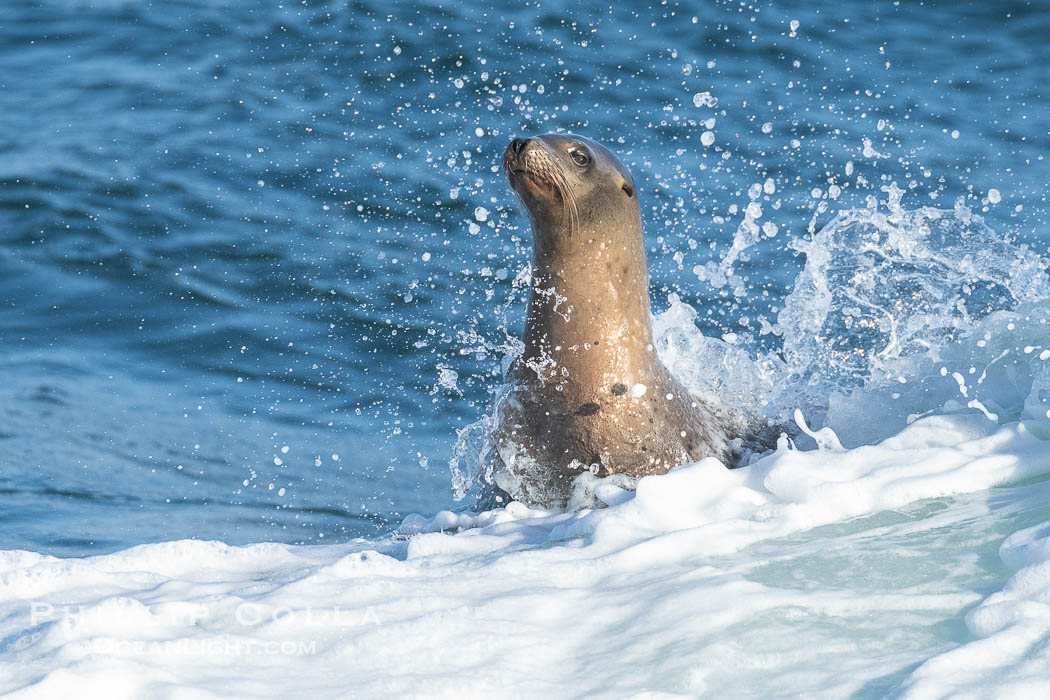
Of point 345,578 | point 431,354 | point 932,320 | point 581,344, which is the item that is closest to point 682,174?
point 431,354

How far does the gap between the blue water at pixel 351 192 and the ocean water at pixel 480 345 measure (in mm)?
35

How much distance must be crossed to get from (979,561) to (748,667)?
82cm

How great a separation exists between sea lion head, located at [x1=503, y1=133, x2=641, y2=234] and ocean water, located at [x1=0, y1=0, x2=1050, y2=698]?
0.75 metres

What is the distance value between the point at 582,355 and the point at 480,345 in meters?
2.88

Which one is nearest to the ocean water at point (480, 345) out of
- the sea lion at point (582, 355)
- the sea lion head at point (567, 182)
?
the sea lion at point (582, 355)

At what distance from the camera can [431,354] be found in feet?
26.8

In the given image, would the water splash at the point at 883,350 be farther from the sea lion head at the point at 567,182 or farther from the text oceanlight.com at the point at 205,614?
the text oceanlight.com at the point at 205,614

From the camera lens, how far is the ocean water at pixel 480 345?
11.4 ft

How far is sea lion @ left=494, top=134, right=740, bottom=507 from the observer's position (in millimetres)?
5238

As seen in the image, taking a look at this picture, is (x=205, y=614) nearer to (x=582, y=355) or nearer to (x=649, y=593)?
(x=649, y=593)

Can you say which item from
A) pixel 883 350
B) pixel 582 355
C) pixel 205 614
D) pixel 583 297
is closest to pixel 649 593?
pixel 205 614

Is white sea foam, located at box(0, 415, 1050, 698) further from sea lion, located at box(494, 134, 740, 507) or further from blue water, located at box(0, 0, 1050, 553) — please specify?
blue water, located at box(0, 0, 1050, 553)

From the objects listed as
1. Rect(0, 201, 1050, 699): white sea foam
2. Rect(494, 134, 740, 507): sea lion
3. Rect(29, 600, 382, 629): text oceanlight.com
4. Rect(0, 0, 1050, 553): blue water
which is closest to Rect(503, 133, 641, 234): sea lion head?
Rect(494, 134, 740, 507): sea lion

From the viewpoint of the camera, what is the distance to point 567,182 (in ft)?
17.3
